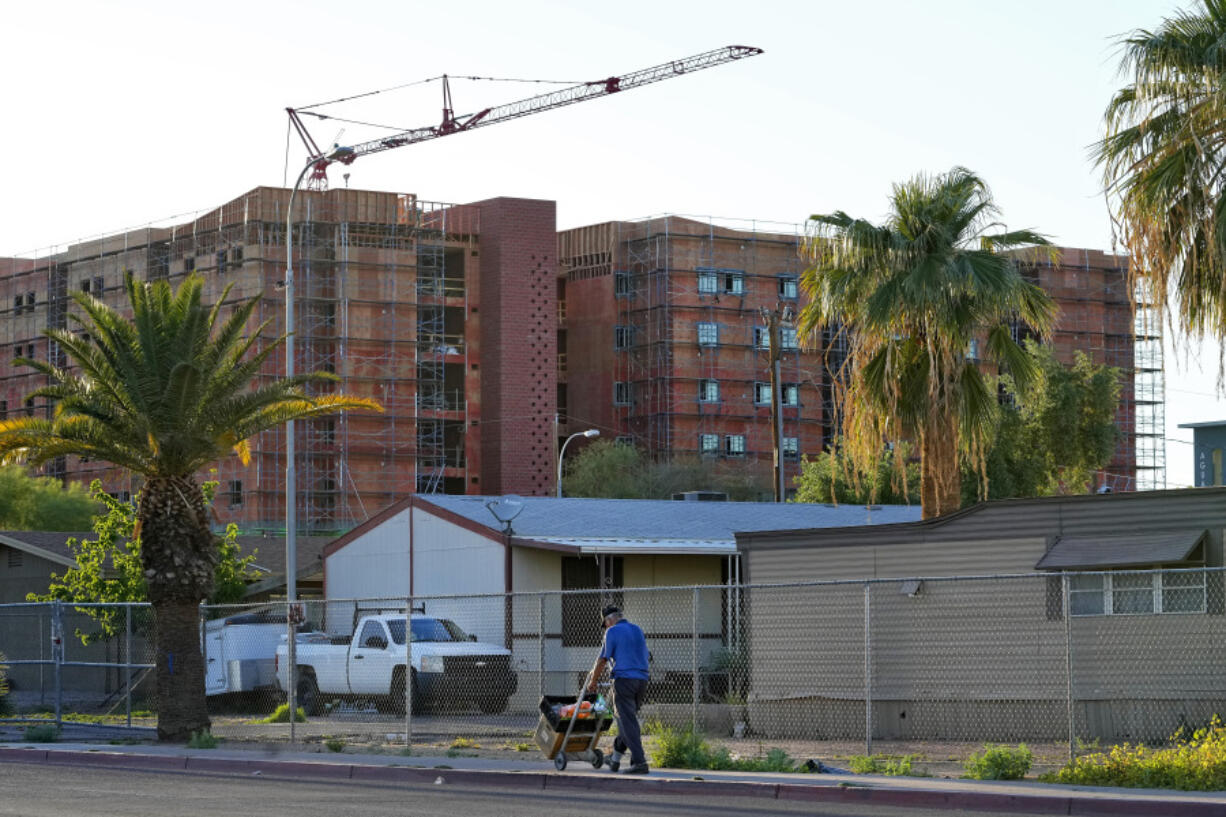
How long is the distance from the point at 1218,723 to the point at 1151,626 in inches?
85.4

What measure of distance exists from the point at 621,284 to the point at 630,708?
3498 inches

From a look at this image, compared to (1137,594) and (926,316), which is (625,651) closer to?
(1137,594)

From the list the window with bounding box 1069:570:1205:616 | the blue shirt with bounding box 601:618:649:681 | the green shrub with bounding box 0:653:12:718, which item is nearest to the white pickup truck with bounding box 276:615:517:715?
the green shrub with bounding box 0:653:12:718

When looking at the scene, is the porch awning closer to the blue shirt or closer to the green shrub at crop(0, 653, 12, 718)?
the blue shirt

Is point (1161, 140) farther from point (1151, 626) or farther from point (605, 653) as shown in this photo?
point (605, 653)

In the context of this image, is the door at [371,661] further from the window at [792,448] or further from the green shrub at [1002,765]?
the window at [792,448]

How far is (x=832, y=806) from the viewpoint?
16375mm

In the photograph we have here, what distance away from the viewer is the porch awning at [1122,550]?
A: 22.0 meters

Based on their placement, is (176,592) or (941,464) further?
(941,464)

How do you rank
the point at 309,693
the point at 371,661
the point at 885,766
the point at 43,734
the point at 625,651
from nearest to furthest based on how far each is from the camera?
the point at 885,766 < the point at 625,651 < the point at 43,734 < the point at 371,661 < the point at 309,693

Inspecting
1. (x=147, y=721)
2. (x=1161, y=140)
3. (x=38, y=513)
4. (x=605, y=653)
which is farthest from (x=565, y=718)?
(x=38, y=513)

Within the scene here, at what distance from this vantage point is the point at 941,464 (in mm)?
29031

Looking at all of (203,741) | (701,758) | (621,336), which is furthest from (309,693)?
(621,336)

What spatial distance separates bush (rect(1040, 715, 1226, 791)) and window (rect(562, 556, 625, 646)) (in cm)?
1693
